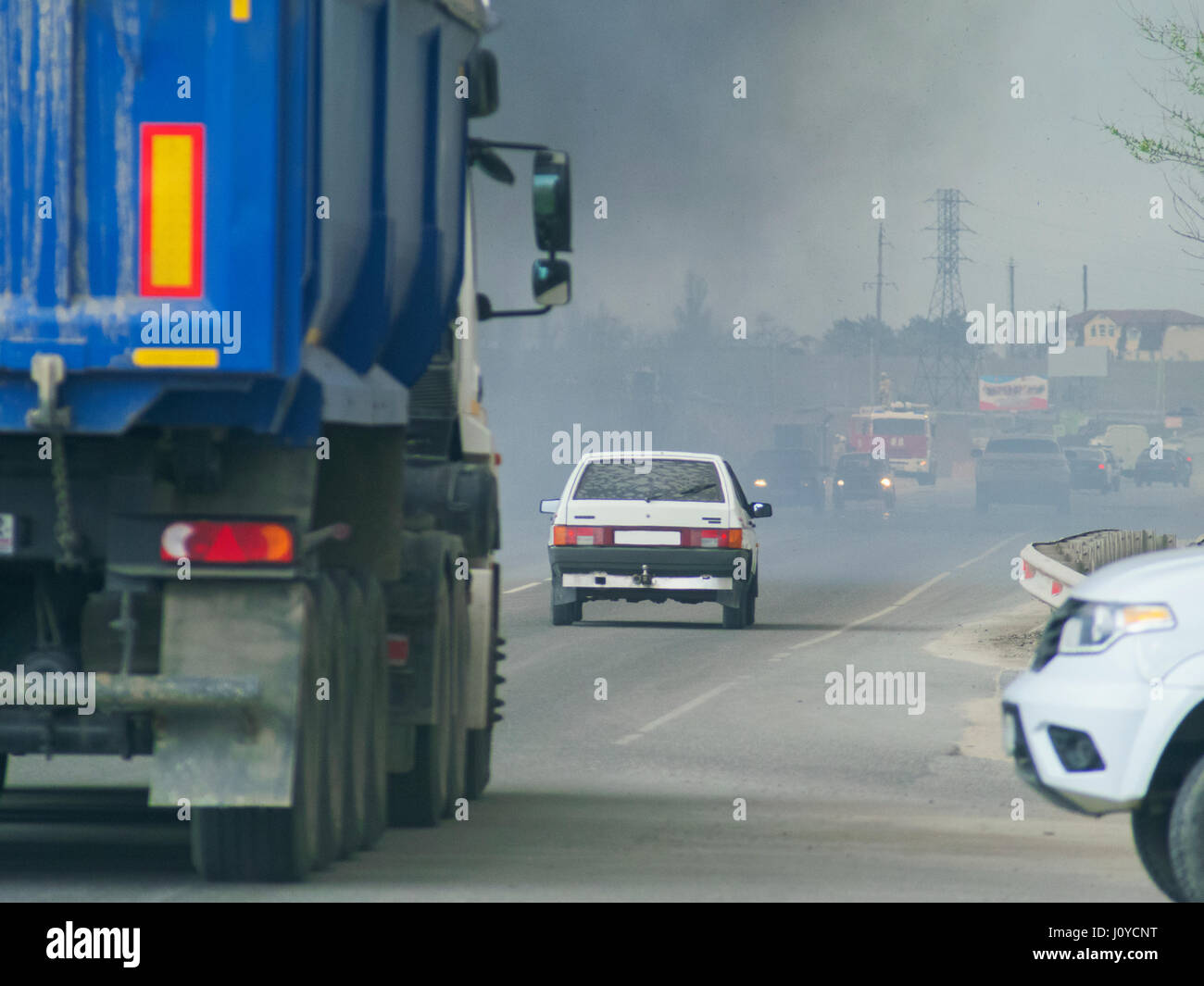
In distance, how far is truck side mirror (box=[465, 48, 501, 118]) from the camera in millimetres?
9719

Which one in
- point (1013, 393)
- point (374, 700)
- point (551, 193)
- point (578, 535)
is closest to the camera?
point (374, 700)

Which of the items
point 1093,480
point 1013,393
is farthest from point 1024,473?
point 1013,393

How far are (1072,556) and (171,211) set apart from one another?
15.2 metres

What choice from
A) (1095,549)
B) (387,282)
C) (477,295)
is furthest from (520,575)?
(387,282)

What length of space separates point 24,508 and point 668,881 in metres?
2.67

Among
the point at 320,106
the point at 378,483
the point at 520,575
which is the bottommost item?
the point at 520,575

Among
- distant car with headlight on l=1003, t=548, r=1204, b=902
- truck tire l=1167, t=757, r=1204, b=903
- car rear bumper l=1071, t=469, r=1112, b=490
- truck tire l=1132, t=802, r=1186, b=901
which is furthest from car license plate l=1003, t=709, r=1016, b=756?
car rear bumper l=1071, t=469, r=1112, b=490

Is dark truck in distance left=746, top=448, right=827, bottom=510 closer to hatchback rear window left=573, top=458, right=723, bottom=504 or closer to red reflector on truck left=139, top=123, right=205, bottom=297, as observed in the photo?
hatchback rear window left=573, top=458, right=723, bottom=504

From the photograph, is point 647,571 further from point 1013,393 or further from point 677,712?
point 1013,393

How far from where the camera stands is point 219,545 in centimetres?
721

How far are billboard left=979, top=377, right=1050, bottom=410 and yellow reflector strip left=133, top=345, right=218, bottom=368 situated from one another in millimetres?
139237
